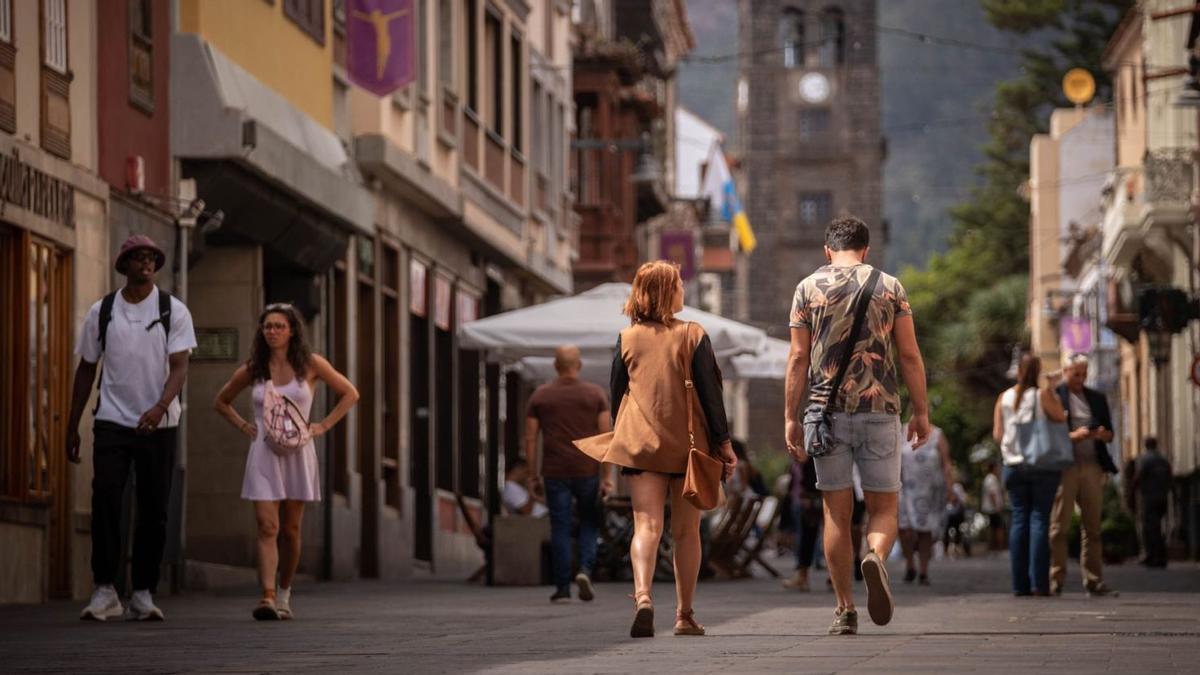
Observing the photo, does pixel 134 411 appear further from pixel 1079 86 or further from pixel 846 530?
pixel 1079 86

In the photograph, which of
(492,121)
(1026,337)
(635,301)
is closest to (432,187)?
(492,121)

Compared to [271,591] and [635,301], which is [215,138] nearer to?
[271,591]

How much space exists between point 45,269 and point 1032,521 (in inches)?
267

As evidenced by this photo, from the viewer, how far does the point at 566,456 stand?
1864 centimetres

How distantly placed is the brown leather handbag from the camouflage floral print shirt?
1.78ft

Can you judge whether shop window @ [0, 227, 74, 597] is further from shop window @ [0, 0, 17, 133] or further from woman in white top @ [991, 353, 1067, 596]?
woman in white top @ [991, 353, 1067, 596]

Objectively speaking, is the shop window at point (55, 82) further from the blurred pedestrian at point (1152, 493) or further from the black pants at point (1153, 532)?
the blurred pedestrian at point (1152, 493)

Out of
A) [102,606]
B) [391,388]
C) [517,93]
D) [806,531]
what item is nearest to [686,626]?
[102,606]

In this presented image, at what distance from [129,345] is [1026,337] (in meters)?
62.3

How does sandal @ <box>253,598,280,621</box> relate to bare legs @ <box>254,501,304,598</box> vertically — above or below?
below

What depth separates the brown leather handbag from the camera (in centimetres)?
1252

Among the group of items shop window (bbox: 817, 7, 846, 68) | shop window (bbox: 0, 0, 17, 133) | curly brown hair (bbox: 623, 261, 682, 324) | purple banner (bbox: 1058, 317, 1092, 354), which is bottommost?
curly brown hair (bbox: 623, 261, 682, 324)

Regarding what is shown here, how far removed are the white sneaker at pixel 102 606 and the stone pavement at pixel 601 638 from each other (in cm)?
10

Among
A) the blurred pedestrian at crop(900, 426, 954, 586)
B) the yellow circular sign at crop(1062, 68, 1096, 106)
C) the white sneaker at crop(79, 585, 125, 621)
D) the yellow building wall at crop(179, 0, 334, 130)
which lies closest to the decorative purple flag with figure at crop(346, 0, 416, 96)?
the yellow building wall at crop(179, 0, 334, 130)
